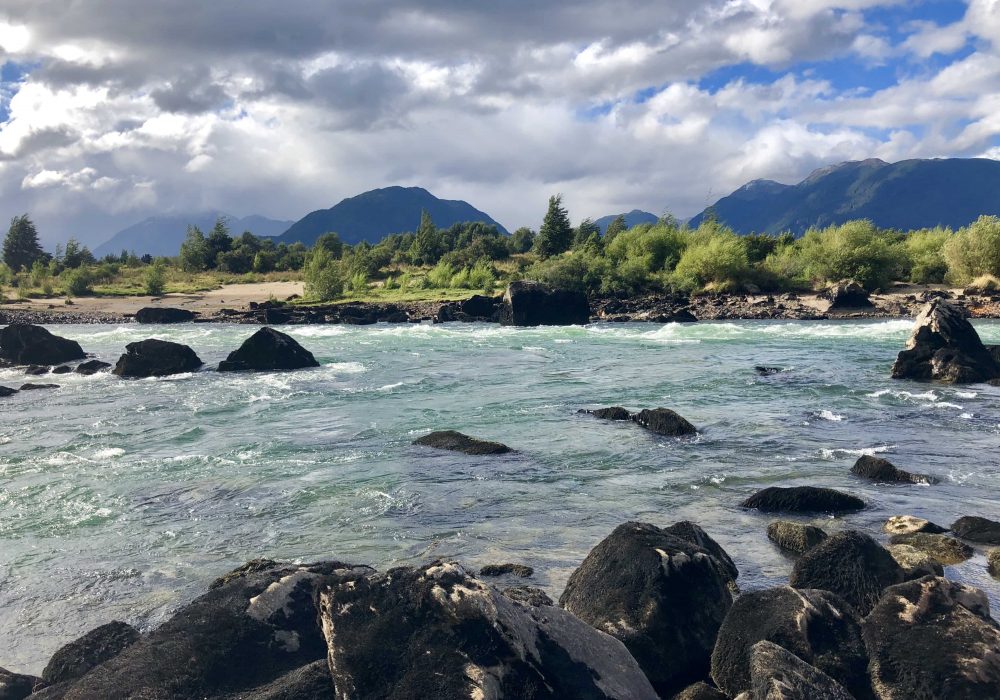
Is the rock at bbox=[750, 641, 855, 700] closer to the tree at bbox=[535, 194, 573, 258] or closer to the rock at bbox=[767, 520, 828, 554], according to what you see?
the rock at bbox=[767, 520, 828, 554]

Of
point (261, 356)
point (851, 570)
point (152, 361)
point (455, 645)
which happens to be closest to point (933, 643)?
point (851, 570)

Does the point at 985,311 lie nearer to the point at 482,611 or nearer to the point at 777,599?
the point at 777,599

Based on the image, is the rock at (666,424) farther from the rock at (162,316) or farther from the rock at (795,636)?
the rock at (162,316)

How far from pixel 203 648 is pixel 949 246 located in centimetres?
8334

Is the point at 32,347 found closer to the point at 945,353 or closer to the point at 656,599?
the point at 656,599

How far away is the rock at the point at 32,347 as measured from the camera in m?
41.4

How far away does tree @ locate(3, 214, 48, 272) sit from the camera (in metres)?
133

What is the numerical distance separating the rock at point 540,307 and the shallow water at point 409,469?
101 ft

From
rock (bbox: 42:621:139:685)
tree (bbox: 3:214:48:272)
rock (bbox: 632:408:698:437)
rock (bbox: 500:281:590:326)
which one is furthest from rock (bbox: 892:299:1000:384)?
tree (bbox: 3:214:48:272)

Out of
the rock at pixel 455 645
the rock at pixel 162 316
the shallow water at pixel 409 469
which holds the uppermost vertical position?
the rock at pixel 455 645

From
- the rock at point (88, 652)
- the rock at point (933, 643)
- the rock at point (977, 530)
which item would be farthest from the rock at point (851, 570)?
the rock at point (88, 652)

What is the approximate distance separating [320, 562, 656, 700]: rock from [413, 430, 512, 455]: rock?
13013 mm

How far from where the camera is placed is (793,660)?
700 centimetres

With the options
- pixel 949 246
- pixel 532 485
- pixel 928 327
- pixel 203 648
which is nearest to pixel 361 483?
pixel 532 485
